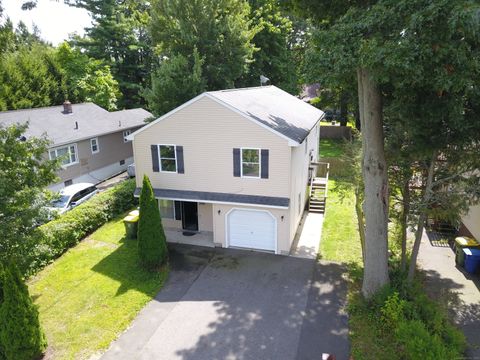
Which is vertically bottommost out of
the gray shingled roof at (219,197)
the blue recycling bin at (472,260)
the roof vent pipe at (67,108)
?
the blue recycling bin at (472,260)

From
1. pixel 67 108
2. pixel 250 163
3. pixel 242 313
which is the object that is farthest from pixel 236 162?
pixel 67 108

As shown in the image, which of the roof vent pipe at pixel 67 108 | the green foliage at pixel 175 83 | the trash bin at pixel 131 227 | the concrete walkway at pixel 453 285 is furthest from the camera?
the roof vent pipe at pixel 67 108

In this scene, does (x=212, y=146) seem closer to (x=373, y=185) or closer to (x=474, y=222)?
(x=373, y=185)

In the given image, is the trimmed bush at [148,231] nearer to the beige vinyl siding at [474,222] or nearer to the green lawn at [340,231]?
the green lawn at [340,231]

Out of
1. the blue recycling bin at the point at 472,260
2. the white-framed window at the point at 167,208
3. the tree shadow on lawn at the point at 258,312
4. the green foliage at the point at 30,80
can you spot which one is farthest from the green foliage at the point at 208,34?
the blue recycling bin at the point at 472,260

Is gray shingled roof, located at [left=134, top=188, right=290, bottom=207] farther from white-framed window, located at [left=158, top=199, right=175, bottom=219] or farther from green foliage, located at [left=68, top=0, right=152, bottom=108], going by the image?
green foliage, located at [left=68, top=0, right=152, bottom=108]
